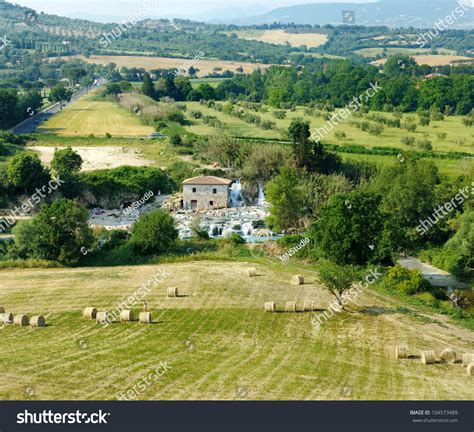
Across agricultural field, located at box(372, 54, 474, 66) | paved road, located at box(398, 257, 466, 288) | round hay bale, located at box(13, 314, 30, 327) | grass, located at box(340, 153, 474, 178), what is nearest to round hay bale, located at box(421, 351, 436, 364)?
paved road, located at box(398, 257, 466, 288)

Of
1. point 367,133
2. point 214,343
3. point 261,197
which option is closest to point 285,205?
point 261,197

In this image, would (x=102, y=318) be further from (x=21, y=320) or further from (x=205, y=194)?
(x=205, y=194)

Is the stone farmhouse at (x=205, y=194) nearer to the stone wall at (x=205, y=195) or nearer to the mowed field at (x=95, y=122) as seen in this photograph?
the stone wall at (x=205, y=195)

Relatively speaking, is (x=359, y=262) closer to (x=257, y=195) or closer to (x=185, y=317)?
(x=185, y=317)

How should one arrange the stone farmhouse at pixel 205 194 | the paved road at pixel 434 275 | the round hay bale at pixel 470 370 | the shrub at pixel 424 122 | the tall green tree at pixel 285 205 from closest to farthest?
1. the round hay bale at pixel 470 370
2. the paved road at pixel 434 275
3. the tall green tree at pixel 285 205
4. the stone farmhouse at pixel 205 194
5. the shrub at pixel 424 122

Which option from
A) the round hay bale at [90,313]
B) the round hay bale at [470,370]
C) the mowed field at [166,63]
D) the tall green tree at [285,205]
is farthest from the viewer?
the mowed field at [166,63]

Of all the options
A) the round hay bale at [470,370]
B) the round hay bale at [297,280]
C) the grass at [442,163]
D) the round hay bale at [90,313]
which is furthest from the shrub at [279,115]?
the round hay bale at [470,370]
